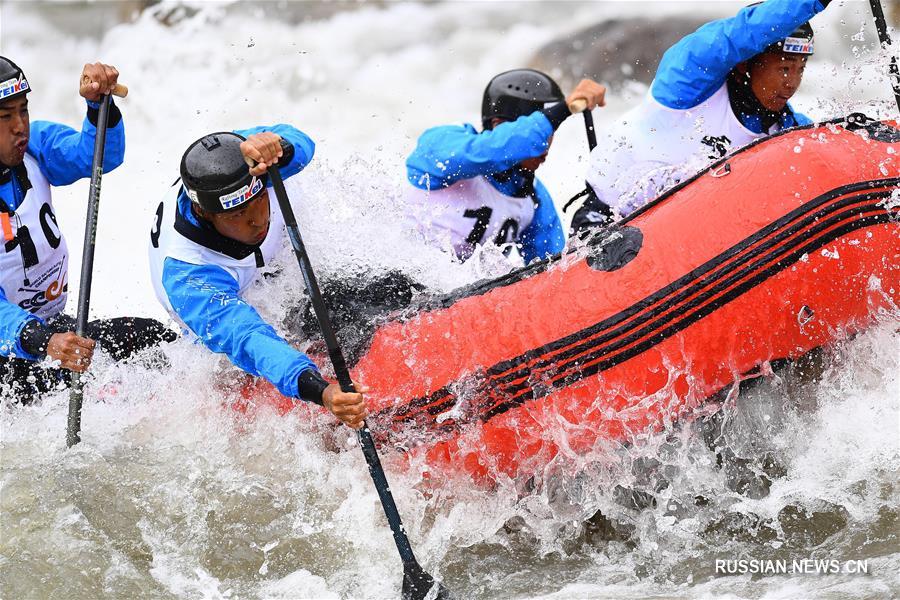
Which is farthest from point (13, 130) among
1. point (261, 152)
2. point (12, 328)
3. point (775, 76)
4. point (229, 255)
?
point (775, 76)

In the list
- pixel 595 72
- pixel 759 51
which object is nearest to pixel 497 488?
pixel 759 51

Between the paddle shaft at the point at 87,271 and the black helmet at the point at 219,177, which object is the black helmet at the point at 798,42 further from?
the paddle shaft at the point at 87,271

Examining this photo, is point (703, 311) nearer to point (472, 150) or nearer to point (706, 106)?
point (706, 106)

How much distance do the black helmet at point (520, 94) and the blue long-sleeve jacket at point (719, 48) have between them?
1.70 ft

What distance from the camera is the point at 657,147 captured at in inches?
192

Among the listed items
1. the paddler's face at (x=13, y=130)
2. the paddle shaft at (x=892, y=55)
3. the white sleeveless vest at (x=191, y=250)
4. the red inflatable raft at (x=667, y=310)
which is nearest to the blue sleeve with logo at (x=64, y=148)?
the paddler's face at (x=13, y=130)

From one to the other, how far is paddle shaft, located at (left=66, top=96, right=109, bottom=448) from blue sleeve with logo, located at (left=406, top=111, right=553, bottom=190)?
1.44 meters

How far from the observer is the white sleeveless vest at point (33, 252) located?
4547 mm

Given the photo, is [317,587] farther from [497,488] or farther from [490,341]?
[490,341]

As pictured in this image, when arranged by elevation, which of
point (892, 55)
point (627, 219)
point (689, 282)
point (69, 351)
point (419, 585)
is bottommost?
point (419, 585)

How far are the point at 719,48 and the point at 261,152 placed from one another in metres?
2.04

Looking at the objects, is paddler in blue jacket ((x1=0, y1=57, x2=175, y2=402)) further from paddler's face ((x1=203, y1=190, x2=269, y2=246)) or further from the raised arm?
paddler's face ((x1=203, y1=190, x2=269, y2=246))

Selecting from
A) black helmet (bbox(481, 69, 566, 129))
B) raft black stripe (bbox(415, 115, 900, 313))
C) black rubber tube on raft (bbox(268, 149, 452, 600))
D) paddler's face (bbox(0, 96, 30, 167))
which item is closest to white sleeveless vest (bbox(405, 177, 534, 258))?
black helmet (bbox(481, 69, 566, 129))

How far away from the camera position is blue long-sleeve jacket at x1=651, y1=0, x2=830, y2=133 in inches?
168
